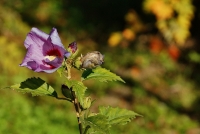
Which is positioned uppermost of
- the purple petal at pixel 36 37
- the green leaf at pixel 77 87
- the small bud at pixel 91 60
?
the purple petal at pixel 36 37

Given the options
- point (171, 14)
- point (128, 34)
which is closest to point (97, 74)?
point (171, 14)

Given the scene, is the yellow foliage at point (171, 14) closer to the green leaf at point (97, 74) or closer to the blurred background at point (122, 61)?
the blurred background at point (122, 61)

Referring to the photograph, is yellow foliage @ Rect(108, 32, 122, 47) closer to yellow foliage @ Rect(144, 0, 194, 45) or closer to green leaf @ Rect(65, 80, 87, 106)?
yellow foliage @ Rect(144, 0, 194, 45)

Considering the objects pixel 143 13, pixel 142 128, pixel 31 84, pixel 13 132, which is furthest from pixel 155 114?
pixel 31 84

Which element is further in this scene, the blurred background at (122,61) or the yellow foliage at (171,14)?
the yellow foliage at (171,14)

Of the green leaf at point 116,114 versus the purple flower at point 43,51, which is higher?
the purple flower at point 43,51

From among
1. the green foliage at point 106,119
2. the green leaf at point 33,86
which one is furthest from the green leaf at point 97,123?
the green leaf at point 33,86

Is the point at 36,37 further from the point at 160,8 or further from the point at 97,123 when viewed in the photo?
the point at 160,8
